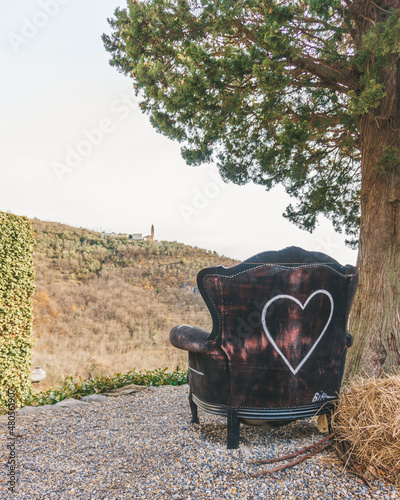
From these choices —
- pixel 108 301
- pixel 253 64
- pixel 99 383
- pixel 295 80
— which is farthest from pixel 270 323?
pixel 108 301

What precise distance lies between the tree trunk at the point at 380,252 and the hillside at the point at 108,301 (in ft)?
14.2

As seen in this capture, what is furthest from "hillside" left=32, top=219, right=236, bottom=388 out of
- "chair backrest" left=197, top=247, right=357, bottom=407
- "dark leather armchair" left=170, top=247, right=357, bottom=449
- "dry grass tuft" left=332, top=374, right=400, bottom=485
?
"dry grass tuft" left=332, top=374, right=400, bottom=485

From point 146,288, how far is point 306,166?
7.01 metres

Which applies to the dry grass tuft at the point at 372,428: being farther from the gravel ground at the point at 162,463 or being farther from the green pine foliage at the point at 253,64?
the green pine foliage at the point at 253,64

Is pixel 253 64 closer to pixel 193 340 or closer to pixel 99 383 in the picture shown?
pixel 193 340

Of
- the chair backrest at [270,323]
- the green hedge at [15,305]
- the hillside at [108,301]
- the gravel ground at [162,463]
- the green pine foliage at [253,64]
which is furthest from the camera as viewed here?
the hillside at [108,301]

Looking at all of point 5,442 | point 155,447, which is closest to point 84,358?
point 5,442

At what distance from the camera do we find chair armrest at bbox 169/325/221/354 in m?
2.50

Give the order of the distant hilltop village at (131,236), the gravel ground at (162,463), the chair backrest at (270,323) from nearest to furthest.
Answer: the gravel ground at (162,463) → the chair backrest at (270,323) → the distant hilltop village at (131,236)

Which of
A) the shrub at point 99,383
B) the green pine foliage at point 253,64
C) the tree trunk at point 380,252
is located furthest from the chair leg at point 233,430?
the green pine foliage at point 253,64

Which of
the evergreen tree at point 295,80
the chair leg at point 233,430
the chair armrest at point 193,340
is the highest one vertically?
the evergreen tree at point 295,80

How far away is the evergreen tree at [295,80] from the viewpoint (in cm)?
383

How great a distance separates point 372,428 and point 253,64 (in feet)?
12.0

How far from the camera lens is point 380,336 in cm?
421
